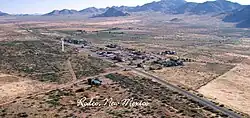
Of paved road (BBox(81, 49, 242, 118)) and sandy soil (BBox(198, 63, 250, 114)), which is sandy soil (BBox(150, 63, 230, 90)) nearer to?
sandy soil (BBox(198, 63, 250, 114))

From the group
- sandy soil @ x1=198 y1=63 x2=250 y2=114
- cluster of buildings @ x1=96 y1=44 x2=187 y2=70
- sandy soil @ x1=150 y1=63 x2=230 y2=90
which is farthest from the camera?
cluster of buildings @ x1=96 y1=44 x2=187 y2=70

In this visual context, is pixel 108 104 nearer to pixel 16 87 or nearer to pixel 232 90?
pixel 16 87

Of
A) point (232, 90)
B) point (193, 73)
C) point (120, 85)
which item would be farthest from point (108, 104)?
point (193, 73)

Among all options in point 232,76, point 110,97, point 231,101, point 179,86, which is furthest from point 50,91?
point 232,76

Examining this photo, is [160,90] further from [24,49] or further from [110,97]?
[24,49]

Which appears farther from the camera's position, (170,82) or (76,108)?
(170,82)

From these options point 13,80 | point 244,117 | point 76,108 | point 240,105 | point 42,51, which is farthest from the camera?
point 42,51

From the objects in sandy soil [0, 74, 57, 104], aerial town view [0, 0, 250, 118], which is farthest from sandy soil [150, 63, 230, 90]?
sandy soil [0, 74, 57, 104]

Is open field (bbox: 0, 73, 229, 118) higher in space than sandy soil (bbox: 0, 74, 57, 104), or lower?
higher
